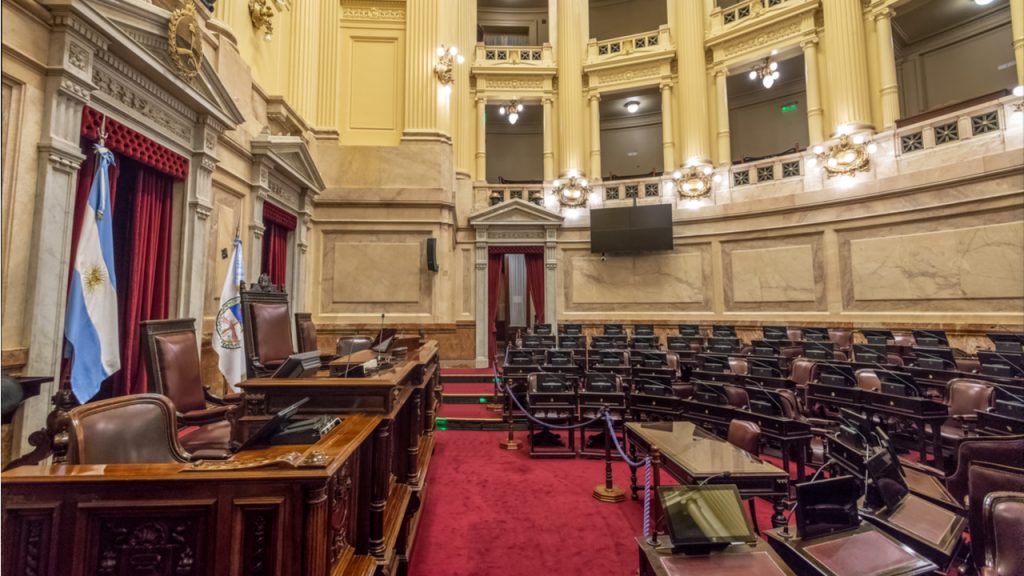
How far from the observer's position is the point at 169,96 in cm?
394

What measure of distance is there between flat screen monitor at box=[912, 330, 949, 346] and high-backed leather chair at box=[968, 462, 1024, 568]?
232 inches

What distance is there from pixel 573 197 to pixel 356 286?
5.39 metres

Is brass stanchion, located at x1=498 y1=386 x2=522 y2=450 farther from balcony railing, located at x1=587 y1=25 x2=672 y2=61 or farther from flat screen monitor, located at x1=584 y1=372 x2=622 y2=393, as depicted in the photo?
balcony railing, located at x1=587 y1=25 x2=672 y2=61

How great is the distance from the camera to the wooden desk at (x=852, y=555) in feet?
4.36

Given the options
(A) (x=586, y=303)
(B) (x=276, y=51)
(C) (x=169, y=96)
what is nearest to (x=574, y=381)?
(C) (x=169, y=96)

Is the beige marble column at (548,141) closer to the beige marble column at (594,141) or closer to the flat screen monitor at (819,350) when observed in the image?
the beige marble column at (594,141)

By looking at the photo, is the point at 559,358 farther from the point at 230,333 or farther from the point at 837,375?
the point at 230,333

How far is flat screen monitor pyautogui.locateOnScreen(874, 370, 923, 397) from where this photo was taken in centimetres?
364

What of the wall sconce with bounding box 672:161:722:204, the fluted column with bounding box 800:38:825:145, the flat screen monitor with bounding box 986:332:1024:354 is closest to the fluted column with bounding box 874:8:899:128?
the fluted column with bounding box 800:38:825:145

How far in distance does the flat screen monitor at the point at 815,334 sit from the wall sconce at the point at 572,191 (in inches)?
208

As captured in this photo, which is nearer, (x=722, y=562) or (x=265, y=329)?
(x=722, y=562)

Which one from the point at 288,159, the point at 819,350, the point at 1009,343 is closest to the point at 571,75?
the point at 288,159

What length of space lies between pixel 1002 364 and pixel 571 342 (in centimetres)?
487

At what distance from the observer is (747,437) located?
273cm
